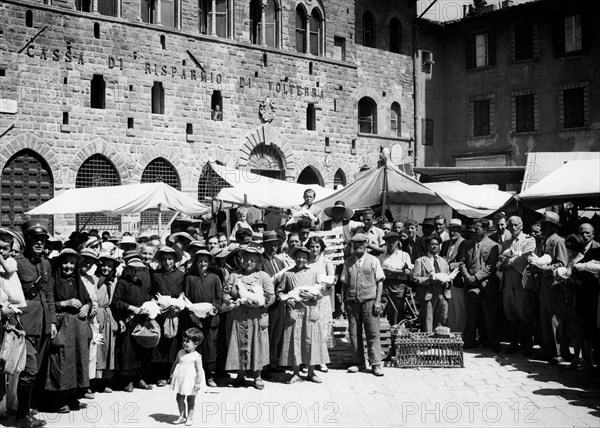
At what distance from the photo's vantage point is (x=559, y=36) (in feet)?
86.5

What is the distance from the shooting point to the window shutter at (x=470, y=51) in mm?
29031

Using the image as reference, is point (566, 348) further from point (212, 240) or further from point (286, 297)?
point (212, 240)

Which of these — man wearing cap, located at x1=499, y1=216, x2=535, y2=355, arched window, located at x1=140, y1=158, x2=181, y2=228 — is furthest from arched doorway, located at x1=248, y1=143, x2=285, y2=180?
man wearing cap, located at x1=499, y1=216, x2=535, y2=355

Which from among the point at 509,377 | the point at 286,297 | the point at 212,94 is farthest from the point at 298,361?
the point at 212,94

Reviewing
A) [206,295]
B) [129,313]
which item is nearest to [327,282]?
[206,295]

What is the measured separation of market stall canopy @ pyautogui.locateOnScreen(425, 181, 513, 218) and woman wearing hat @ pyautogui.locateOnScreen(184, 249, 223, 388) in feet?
24.6

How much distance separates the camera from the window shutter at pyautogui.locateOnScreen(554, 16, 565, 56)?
2631 cm

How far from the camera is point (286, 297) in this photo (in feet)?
26.4

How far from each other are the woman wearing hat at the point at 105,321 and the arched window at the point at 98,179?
1170 centimetres

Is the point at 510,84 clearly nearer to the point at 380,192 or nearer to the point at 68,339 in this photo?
the point at 380,192

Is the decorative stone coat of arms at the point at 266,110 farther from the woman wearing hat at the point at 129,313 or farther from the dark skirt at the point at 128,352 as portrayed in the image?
the dark skirt at the point at 128,352

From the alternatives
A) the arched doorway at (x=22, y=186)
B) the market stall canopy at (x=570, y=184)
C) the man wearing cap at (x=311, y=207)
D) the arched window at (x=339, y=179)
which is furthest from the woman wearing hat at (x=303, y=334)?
the arched window at (x=339, y=179)

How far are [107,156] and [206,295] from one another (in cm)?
1243

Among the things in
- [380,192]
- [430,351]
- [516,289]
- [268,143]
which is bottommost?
[430,351]
